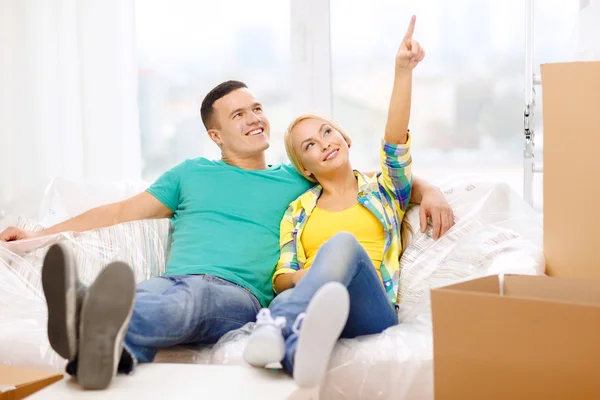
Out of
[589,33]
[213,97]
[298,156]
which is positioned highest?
[589,33]

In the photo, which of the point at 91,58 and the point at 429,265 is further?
the point at 91,58

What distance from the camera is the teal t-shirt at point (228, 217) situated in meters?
1.90

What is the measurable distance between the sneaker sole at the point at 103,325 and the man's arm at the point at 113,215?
79 centimetres

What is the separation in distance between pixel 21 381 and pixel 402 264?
95cm

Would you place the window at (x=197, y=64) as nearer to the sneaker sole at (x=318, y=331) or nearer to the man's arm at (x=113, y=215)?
the man's arm at (x=113, y=215)

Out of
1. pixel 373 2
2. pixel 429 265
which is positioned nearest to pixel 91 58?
pixel 373 2

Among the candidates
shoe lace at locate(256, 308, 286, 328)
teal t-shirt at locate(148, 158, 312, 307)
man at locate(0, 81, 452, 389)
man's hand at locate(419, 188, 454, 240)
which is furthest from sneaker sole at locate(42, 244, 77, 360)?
man's hand at locate(419, 188, 454, 240)

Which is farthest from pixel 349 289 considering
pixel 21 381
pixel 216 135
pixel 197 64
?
pixel 197 64

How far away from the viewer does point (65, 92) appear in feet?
9.40

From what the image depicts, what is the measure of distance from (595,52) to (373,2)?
3.23ft

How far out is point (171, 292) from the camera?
168 cm

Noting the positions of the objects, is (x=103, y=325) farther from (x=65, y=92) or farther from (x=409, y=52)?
(x=65, y=92)

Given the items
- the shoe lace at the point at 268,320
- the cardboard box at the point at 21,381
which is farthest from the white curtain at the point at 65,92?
the shoe lace at the point at 268,320

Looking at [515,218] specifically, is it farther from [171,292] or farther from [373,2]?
[373,2]
